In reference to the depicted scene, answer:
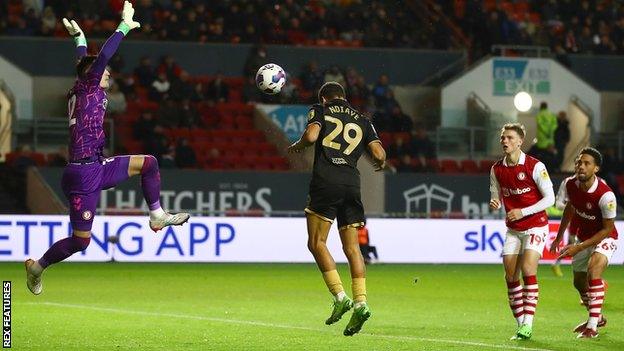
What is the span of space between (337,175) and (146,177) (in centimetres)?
169

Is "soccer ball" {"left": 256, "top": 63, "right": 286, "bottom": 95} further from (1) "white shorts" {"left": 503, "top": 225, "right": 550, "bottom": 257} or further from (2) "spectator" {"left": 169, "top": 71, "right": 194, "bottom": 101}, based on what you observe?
(2) "spectator" {"left": 169, "top": 71, "right": 194, "bottom": 101}

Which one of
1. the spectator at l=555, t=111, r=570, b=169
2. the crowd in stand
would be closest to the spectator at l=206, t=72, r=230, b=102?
the crowd in stand

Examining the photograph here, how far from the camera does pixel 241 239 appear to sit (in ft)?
81.7

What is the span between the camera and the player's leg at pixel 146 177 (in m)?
11.9

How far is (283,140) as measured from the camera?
97.9ft

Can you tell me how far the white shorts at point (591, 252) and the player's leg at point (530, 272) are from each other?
822 millimetres

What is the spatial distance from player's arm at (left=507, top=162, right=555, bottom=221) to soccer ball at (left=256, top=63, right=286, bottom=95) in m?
3.08

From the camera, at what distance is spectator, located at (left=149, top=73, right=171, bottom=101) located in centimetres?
2986

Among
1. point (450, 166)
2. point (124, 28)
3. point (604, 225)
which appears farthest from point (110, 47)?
point (450, 166)

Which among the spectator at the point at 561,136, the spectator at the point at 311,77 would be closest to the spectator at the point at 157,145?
the spectator at the point at 311,77

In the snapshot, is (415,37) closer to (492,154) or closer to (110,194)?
(492,154)

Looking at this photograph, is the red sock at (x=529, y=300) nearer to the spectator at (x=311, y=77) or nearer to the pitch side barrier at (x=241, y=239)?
the pitch side barrier at (x=241, y=239)

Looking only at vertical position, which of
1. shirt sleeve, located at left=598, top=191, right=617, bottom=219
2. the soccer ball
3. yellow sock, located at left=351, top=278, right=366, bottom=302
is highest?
the soccer ball

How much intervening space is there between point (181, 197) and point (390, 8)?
861cm
